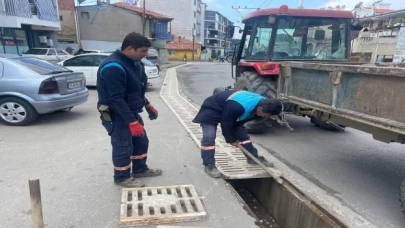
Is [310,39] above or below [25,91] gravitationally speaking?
above

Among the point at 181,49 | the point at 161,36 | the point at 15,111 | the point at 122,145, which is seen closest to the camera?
the point at 122,145

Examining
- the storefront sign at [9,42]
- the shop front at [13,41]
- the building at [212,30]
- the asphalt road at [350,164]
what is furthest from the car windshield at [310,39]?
the building at [212,30]

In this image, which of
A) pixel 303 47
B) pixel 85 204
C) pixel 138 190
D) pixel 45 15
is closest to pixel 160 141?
pixel 138 190

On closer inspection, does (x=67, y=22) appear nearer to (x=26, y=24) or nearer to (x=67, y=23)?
(x=67, y=23)

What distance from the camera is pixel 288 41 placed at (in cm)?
532

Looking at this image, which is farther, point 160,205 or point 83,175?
point 83,175

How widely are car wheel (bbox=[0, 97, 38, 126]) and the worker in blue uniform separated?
12.0 ft

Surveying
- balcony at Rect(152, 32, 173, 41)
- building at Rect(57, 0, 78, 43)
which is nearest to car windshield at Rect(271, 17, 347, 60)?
building at Rect(57, 0, 78, 43)

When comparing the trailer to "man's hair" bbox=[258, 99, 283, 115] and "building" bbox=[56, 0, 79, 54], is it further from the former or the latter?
"building" bbox=[56, 0, 79, 54]

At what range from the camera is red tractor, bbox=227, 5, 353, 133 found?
201 inches

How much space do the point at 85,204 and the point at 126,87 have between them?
3.96 ft

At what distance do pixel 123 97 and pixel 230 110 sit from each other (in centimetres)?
124

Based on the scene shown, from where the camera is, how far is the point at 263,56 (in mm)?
5461

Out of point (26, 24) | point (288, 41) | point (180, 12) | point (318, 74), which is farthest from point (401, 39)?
point (180, 12)
